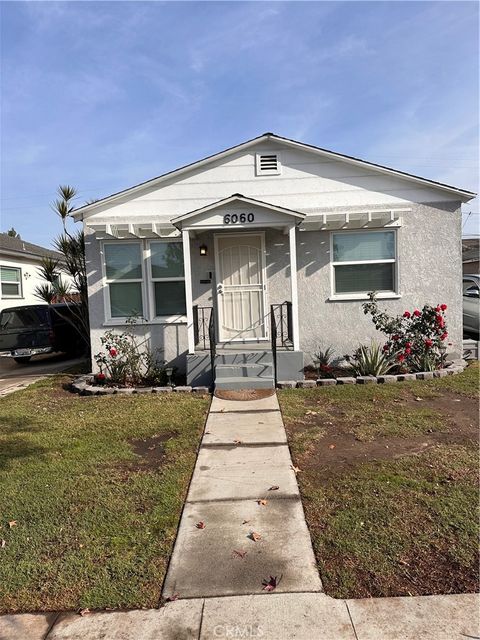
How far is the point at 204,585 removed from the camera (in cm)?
267

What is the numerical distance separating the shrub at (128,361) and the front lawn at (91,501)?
178 cm

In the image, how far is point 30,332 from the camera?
1260cm

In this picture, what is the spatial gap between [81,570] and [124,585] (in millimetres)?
341

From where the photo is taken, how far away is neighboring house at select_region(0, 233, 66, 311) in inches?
677

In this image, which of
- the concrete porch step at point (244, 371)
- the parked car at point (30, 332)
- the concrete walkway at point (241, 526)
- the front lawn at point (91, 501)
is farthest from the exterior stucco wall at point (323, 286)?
the parked car at point (30, 332)

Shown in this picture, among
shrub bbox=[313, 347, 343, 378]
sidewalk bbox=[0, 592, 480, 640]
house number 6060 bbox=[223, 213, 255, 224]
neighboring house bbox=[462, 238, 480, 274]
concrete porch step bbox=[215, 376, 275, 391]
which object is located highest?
neighboring house bbox=[462, 238, 480, 274]

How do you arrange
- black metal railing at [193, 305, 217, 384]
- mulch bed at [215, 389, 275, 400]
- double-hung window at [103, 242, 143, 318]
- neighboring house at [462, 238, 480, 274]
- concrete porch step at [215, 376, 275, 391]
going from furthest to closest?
neighboring house at [462, 238, 480, 274] < double-hung window at [103, 242, 143, 318] < black metal railing at [193, 305, 217, 384] < concrete porch step at [215, 376, 275, 391] < mulch bed at [215, 389, 275, 400]

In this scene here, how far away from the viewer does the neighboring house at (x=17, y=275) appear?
17203 millimetres

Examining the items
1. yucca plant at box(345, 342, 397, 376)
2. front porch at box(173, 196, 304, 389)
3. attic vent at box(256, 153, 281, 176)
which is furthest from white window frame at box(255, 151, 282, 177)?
yucca plant at box(345, 342, 397, 376)

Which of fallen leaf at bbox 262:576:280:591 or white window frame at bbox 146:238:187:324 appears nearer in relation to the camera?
fallen leaf at bbox 262:576:280:591

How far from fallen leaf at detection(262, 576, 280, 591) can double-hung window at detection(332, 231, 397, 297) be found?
6975 millimetres

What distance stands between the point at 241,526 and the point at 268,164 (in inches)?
293

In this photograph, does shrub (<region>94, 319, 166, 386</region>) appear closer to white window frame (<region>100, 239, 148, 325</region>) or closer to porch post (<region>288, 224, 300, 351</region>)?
white window frame (<region>100, 239, 148, 325</region>)

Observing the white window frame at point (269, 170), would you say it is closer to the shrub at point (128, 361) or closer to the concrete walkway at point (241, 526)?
the shrub at point (128, 361)
